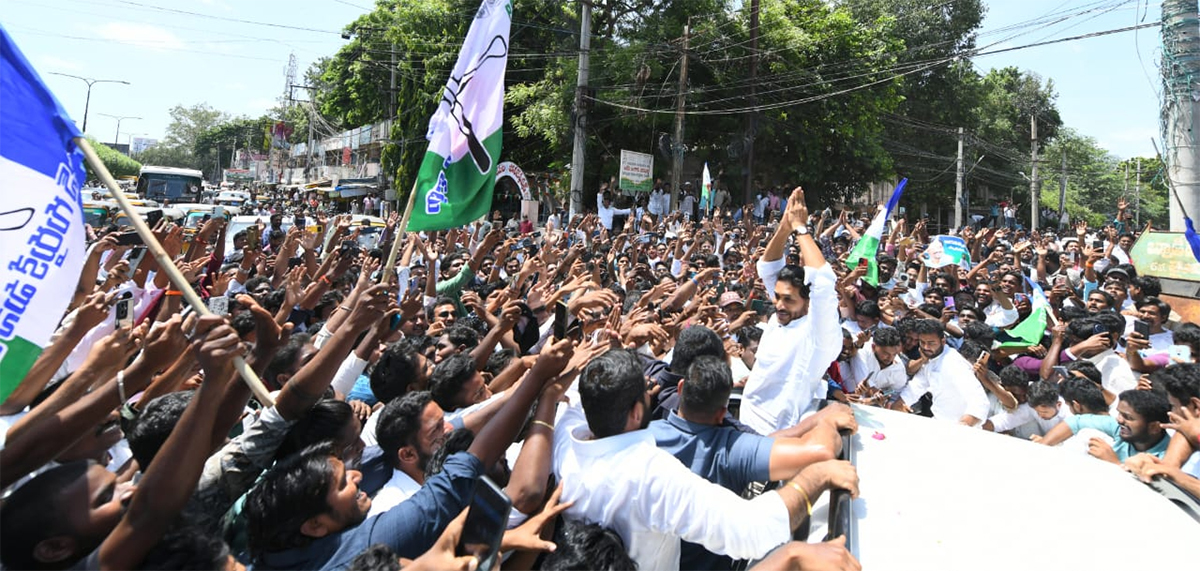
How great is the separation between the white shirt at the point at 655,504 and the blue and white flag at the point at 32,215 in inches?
59.5

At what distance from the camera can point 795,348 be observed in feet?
11.0

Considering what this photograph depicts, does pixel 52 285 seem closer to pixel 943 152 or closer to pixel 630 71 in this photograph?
pixel 630 71

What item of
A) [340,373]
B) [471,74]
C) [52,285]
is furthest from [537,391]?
[471,74]

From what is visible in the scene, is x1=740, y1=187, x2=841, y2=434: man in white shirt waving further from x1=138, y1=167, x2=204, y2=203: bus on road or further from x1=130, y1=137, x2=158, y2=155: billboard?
x1=130, y1=137, x2=158, y2=155: billboard

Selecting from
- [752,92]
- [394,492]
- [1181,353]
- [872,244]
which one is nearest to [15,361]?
[394,492]

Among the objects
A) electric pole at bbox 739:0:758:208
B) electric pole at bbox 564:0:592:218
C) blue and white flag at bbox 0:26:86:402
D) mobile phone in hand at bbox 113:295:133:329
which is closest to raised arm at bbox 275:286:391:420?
blue and white flag at bbox 0:26:86:402

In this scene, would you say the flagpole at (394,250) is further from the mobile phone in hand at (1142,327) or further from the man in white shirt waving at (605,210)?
the man in white shirt waving at (605,210)

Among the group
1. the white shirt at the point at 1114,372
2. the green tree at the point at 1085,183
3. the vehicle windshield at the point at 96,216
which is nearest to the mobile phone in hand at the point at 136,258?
the white shirt at the point at 1114,372

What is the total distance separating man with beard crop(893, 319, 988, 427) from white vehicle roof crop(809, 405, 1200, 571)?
2.04m

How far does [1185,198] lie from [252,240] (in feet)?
37.1

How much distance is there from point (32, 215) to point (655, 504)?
198cm

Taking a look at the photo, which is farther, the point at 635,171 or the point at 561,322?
the point at 635,171

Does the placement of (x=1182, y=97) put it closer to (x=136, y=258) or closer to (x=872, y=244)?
(x=872, y=244)

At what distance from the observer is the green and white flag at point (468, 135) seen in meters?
3.93
